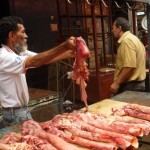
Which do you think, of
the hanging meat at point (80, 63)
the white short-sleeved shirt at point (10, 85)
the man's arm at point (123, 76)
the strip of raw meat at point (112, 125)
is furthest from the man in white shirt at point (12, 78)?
the man's arm at point (123, 76)

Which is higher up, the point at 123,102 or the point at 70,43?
the point at 70,43

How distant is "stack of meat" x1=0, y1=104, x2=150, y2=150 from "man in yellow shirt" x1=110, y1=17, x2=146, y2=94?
2142 millimetres

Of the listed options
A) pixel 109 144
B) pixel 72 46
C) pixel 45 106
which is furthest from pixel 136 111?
pixel 45 106

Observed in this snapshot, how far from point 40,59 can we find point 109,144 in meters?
1.25

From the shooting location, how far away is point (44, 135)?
3266mm

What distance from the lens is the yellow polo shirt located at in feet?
19.0

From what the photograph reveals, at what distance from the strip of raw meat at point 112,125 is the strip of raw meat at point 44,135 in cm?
55

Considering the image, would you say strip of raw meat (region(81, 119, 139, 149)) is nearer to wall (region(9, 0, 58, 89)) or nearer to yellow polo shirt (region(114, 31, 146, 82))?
yellow polo shirt (region(114, 31, 146, 82))

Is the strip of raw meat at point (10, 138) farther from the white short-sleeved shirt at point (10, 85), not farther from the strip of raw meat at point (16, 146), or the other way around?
the white short-sleeved shirt at point (10, 85)

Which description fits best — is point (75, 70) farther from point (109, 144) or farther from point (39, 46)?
point (39, 46)

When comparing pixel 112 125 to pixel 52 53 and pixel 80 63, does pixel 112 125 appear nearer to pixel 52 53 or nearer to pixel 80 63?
pixel 80 63

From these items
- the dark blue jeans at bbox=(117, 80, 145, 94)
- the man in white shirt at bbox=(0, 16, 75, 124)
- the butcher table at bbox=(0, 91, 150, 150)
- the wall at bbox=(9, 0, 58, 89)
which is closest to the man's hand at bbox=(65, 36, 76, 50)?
the man in white shirt at bbox=(0, 16, 75, 124)

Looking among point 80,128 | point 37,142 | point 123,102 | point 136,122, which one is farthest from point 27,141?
point 123,102

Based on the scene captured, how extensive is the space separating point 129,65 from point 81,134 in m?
2.87
